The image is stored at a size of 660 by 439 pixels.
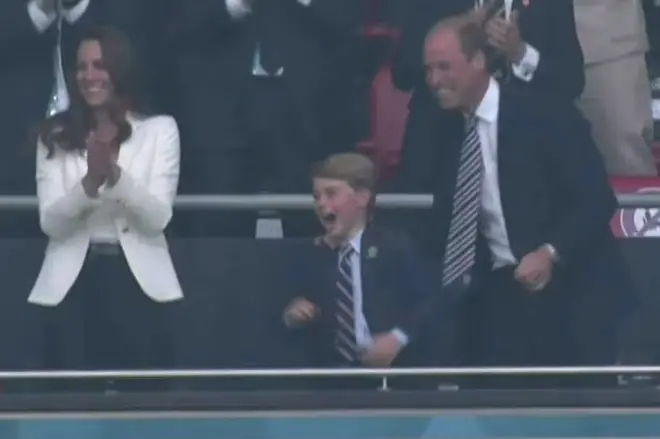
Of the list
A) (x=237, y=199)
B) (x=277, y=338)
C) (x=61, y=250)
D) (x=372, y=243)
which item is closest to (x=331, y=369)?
(x=277, y=338)

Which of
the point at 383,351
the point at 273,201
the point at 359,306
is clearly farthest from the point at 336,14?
the point at 383,351

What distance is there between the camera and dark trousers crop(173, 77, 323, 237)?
86.0 inches

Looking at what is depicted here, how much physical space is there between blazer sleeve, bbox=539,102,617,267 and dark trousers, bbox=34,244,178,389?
2.87 feet

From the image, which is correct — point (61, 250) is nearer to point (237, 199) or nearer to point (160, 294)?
point (160, 294)

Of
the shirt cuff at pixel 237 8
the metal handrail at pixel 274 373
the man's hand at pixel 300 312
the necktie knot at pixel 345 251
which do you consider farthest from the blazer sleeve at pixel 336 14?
the metal handrail at pixel 274 373

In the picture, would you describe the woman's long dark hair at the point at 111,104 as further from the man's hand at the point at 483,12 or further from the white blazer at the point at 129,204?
the man's hand at the point at 483,12

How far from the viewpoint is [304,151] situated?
7.32 feet

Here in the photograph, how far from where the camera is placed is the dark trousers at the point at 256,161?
2.19 m

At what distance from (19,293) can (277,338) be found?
57cm

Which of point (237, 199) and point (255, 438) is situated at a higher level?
point (237, 199)

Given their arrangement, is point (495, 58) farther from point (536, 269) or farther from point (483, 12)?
point (536, 269)

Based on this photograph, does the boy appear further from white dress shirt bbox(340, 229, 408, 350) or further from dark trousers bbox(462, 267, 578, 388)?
dark trousers bbox(462, 267, 578, 388)

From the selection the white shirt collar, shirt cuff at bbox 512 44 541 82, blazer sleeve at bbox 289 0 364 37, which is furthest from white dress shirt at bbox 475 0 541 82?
the white shirt collar

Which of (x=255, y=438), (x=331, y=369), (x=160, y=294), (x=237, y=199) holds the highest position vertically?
(x=237, y=199)
